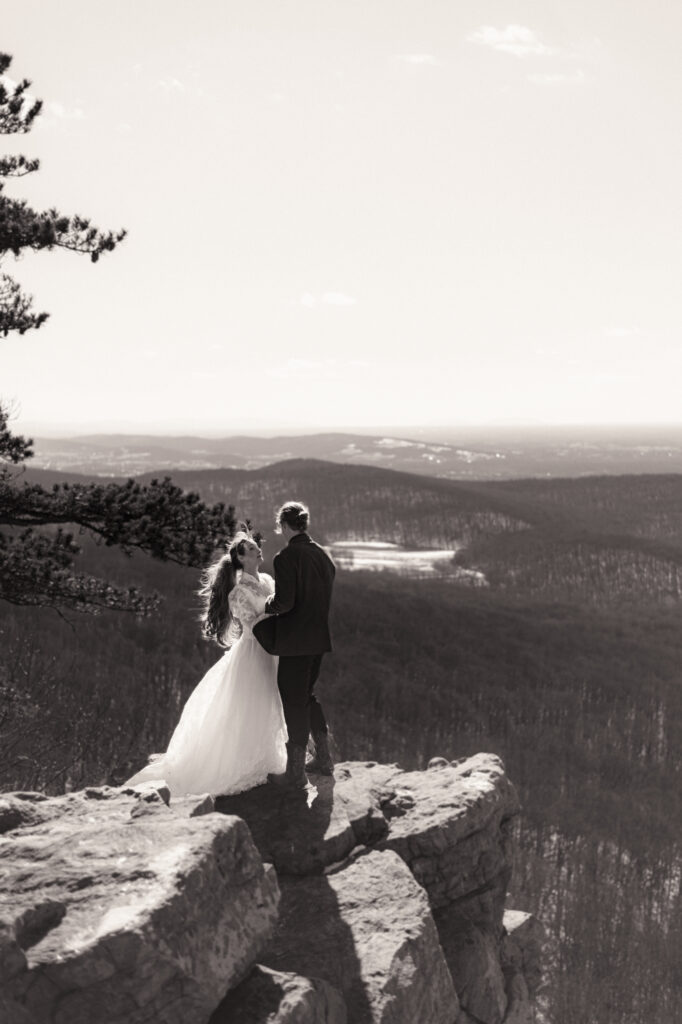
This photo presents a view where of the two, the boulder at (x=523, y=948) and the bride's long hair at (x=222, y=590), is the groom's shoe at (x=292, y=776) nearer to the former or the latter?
the bride's long hair at (x=222, y=590)

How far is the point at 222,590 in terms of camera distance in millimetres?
9125

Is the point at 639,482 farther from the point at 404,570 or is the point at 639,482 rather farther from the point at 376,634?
the point at 376,634

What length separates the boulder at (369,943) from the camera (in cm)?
659

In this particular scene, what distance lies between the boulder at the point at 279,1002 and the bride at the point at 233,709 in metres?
3.02

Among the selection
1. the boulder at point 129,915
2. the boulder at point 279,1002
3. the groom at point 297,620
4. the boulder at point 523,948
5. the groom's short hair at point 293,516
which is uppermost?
the groom's short hair at point 293,516

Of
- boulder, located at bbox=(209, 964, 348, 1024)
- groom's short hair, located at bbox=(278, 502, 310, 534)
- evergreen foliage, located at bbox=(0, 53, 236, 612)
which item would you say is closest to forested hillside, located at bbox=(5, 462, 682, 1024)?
evergreen foliage, located at bbox=(0, 53, 236, 612)

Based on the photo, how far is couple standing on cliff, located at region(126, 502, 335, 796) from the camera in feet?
28.4

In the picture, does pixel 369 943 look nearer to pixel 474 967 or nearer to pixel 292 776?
pixel 474 967

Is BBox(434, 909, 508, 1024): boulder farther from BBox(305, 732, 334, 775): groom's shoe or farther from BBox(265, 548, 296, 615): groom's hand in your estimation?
BBox(265, 548, 296, 615): groom's hand

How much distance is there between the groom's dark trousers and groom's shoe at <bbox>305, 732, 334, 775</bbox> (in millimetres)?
522

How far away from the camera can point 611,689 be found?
1313 inches

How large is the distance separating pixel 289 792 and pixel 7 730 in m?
10.2

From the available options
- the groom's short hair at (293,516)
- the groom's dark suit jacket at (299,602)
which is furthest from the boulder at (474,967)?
the groom's short hair at (293,516)

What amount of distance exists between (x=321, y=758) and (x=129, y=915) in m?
4.48
